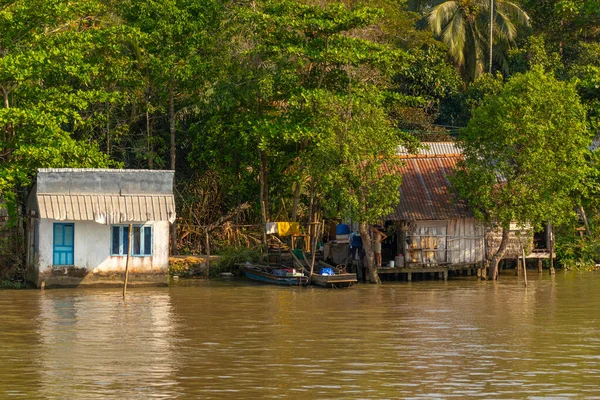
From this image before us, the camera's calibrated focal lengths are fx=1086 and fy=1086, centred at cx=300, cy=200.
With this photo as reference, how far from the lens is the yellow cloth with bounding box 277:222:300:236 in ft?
105

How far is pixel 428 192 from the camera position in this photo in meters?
33.5

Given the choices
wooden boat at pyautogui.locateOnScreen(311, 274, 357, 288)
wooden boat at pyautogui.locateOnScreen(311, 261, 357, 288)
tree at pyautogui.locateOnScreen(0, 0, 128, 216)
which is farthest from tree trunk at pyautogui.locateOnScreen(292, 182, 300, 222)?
tree at pyautogui.locateOnScreen(0, 0, 128, 216)

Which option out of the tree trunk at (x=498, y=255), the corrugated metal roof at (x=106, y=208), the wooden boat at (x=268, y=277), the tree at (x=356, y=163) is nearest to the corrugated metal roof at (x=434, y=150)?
the tree at (x=356, y=163)

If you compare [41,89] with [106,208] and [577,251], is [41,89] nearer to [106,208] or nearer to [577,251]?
[106,208]

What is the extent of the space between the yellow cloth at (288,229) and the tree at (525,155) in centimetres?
486

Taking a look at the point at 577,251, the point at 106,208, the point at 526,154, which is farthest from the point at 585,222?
the point at 106,208

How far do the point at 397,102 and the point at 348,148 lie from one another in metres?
6.03

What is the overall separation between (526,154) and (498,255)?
3268 mm

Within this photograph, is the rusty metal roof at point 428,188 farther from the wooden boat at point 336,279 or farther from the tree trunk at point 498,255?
the wooden boat at point 336,279

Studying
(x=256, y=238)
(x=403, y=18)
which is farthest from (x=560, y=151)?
(x=403, y=18)

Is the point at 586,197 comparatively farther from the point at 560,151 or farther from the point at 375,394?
the point at 375,394

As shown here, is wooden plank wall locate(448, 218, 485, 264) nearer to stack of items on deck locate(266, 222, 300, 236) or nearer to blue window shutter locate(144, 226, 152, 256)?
stack of items on deck locate(266, 222, 300, 236)

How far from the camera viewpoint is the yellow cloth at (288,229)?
3212 centimetres

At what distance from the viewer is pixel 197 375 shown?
16969mm
